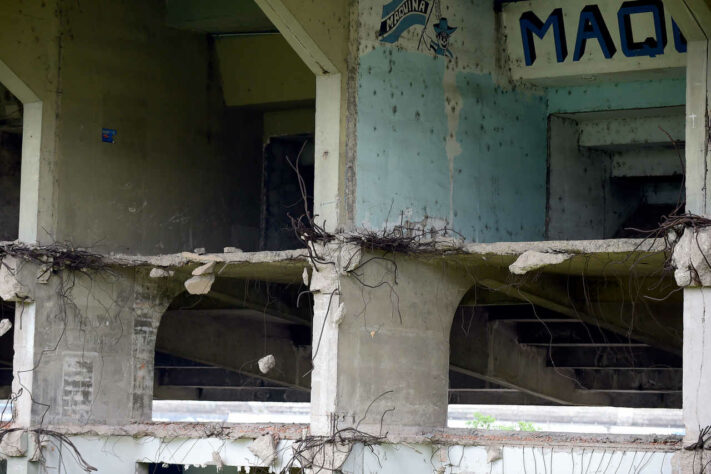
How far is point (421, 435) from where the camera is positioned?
14.0 m

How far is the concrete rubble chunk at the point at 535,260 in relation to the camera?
13.4 m

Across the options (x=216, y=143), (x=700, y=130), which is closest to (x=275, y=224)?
(x=216, y=143)

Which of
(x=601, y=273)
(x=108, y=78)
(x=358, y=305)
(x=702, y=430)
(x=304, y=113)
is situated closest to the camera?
(x=702, y=430)

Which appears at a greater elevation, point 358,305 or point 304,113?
point 304,113

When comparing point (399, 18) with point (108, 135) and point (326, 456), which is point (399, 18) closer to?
point (108, 135)

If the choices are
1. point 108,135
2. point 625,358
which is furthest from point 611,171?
point 108,135

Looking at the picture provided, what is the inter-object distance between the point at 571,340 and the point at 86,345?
7.47 m

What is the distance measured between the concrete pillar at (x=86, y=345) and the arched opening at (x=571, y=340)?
4491mm

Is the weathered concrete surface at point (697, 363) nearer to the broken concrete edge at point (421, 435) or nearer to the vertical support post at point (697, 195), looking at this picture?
the vertical support post at point (697, 195)

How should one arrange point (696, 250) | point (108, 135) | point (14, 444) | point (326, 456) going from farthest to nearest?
point (108, 135) < point (14, 444) < point (326, 456) < point (696, 250)

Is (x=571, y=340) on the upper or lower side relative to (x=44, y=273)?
lower

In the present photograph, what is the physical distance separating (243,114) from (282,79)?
2.65 ft

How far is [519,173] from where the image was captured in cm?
1627

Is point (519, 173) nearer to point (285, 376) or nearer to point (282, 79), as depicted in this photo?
point (282, 79)
